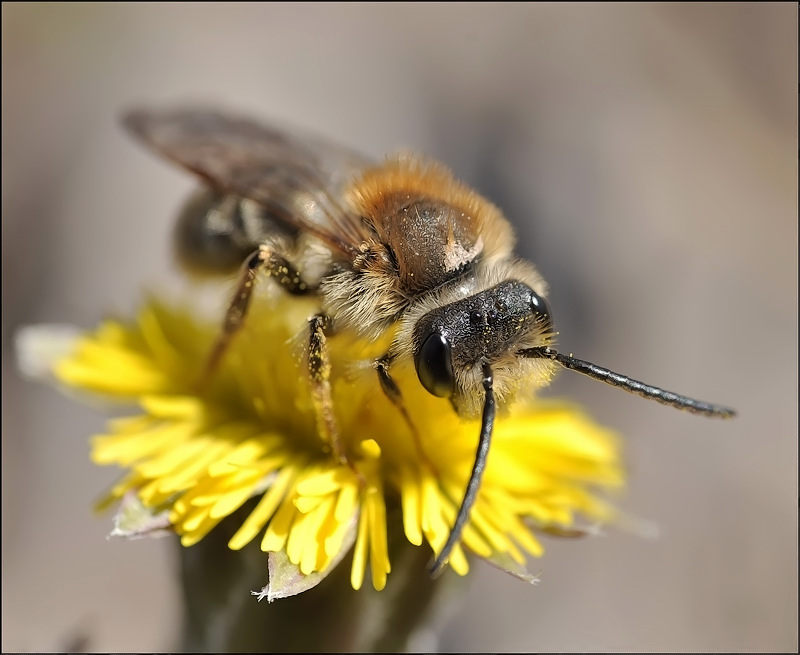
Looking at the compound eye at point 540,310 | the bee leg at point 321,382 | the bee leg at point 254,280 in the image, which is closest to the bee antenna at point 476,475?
the compound eye at point 540,310

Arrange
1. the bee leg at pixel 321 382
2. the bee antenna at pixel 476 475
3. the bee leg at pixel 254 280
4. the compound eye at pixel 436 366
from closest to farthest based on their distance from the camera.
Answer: the bee antenna at pixel 476 475 < the compound eye at pixel 436 366 < the bee leg at pixel 321 382 < the bee leg at pixel 254 280

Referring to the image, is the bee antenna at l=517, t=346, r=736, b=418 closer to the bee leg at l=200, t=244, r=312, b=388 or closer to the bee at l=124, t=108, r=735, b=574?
the bee at l=124, t=108, r=735, b=574

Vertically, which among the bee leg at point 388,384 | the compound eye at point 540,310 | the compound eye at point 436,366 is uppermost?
the compound eye at point 540,310

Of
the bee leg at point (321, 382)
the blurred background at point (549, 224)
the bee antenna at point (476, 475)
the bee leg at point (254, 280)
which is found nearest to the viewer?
the bee antenna at point (476, 475)

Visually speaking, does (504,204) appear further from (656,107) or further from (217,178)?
(217,178)

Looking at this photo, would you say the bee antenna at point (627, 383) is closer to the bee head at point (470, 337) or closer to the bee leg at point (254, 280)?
the bee head at point (470, 337)

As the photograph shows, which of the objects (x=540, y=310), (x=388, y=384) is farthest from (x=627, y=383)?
(x=388, y=384)

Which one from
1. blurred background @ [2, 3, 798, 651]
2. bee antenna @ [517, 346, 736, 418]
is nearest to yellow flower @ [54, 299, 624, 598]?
bee antenna @ [517, 346, 736, 418]
